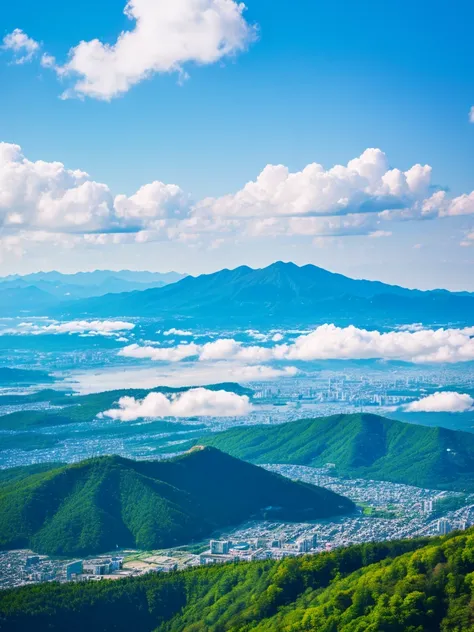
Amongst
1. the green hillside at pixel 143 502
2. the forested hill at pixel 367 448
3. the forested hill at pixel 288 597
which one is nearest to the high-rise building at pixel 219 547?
the green hillside at pixel 143 502

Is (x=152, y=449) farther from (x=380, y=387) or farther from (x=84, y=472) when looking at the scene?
(x=380, y=387)

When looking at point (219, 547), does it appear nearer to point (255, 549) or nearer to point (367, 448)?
point (255, 549)

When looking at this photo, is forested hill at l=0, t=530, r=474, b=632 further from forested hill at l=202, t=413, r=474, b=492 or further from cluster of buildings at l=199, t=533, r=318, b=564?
forested hill at l=202, t=413, r=474, b=492

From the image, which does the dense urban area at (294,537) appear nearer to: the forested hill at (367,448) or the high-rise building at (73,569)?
the high-rise building at (73,569)

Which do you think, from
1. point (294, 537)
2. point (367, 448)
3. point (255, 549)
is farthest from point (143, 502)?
point (367, 448)

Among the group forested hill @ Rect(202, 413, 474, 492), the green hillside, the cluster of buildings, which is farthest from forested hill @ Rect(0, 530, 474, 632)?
forested hill @ Rect(202, 413, 474, 492)

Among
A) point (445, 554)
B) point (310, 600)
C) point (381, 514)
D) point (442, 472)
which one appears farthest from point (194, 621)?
point (442, 472)
